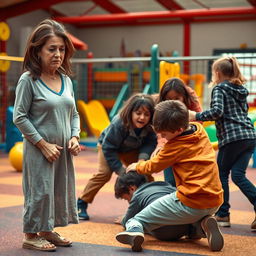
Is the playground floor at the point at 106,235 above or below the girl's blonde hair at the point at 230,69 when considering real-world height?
below

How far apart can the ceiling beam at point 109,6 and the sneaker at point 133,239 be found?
1234 cm

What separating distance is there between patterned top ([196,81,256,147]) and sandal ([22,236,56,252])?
4.67ft

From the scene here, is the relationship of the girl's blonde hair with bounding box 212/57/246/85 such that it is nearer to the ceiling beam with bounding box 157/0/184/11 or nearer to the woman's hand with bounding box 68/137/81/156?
the woman's hand with bounding box 68/137/81/156

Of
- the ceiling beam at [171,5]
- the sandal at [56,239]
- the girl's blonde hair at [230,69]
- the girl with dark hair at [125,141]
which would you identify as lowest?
the sandal at [56,239]

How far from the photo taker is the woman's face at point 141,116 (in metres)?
3.71

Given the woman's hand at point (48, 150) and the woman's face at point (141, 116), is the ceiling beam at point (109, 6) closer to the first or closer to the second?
the woman's face at point (141, 116)

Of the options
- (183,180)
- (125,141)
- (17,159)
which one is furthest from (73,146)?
(17,159)

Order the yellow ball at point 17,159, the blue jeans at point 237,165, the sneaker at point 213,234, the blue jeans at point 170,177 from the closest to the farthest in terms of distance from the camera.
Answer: the sneaker at point 213,234, the blue jeans at point 237,165, the blue jeans at point 170,177, the yellow ball at point 17,159

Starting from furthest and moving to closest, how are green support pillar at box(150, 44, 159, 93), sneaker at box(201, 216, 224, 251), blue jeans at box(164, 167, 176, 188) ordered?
1. green support pillar at box(150, 44, 159, 93)
2. blue jeans at box(164, 167, 176, 188)
3. sneaker at box(201, 216, 224, 251)

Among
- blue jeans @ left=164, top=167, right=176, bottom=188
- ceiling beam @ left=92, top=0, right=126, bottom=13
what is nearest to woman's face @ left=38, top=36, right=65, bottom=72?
blue jeans @ left=164, top=167, right=176, bottom=188

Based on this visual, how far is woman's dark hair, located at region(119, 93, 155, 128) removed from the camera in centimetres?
371

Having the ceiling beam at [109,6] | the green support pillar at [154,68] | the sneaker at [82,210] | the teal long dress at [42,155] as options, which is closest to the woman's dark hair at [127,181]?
the sneaker at [82,210]

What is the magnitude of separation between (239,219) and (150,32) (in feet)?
41.3

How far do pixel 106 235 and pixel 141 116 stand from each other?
32.5 inches
